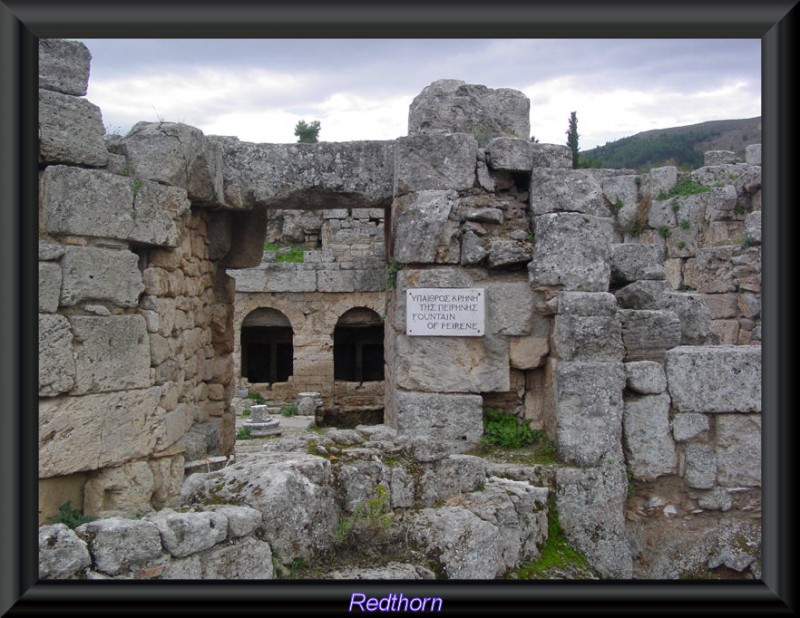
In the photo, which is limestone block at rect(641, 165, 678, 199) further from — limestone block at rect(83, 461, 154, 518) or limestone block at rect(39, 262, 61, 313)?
limestone block at rect(39, 262, 61, 313)

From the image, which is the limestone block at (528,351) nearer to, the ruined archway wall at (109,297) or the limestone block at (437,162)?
the limestone block at (437,162)

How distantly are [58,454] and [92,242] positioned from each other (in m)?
1.32

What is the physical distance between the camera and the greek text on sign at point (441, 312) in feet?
17.3

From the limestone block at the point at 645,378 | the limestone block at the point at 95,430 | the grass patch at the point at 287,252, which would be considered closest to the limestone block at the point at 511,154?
the limestone block at the point at 645,378

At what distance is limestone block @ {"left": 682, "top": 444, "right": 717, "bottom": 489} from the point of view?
505 centimetres

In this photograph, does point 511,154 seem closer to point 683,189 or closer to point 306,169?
point 306,169

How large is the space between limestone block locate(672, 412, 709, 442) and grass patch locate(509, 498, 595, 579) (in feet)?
3.70

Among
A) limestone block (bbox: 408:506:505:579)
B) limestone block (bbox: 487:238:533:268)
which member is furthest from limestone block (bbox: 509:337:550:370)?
limestone block (bbox: 408:506:505:579)

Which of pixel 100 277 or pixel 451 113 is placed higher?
pixel 451 113

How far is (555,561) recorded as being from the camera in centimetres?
428

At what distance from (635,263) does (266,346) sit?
36.8 feet

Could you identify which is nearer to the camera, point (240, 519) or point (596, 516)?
point (240, 519)

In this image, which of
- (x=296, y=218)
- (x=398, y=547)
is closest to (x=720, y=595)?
(x=398, y=547)

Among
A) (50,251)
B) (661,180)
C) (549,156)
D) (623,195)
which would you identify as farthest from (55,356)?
(661,180)
